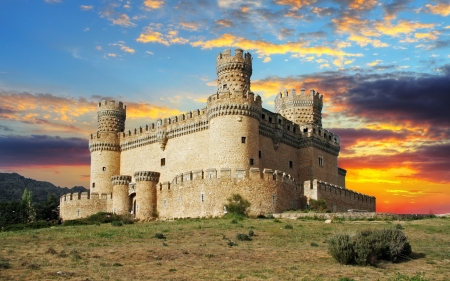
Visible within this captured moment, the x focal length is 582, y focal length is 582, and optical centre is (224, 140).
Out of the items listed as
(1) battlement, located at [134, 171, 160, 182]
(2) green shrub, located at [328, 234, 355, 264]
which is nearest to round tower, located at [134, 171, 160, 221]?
(1) battlement, located at [134, 171, 160, 182]

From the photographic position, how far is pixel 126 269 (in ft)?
77.9

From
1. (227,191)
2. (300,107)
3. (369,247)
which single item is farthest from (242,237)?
(300,107)

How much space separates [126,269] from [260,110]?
91.5 ft

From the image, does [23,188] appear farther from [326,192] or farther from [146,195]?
[326,192]

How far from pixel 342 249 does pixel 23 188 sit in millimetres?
114301

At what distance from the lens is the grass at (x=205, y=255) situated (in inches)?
910

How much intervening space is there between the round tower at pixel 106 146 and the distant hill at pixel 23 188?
6348 centimetres

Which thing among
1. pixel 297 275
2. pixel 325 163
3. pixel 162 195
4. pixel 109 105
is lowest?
pixel 297 275

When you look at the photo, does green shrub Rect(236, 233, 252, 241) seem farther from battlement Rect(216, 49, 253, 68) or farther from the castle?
battlement Rect(216, 49, 253, 68)

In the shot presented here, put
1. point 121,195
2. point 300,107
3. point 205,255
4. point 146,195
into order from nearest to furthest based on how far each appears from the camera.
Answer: point 205,255, point 146,195, point 121,195, point 300,107

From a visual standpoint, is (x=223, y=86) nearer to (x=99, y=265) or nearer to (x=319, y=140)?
(x=319, y=140)

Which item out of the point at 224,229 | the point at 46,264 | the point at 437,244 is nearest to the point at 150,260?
the point at 46,264

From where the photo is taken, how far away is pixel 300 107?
202 feet

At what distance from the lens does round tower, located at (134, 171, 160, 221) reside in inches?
1907
